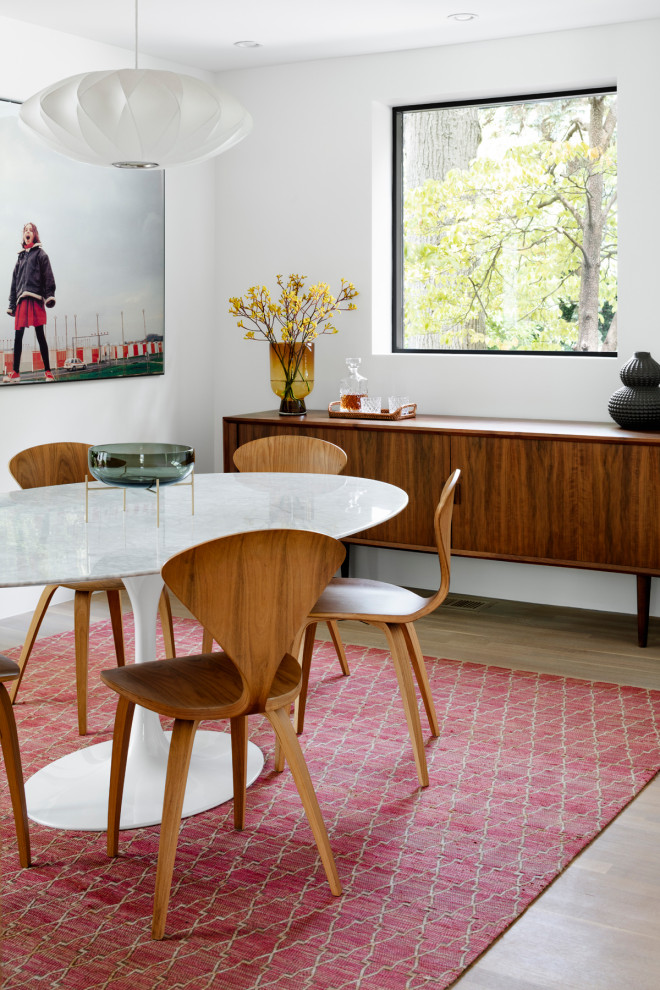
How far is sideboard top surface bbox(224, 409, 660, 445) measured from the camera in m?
3.99

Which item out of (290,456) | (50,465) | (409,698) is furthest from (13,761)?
(290,456)

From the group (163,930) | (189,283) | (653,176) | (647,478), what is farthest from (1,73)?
(163,930)

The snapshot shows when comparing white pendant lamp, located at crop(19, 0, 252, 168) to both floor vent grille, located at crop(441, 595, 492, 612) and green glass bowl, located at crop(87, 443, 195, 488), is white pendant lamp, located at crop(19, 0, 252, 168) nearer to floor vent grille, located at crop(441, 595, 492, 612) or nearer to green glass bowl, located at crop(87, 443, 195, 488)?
green glass bowl, located at crop(87, 443, 195, 488)

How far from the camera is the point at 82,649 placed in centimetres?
324

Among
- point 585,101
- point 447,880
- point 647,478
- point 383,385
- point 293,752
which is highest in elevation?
point 585,101

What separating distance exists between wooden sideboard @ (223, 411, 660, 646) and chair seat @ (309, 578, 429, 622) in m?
1.18

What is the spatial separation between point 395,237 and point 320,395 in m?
0.84

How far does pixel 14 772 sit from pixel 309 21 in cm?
329

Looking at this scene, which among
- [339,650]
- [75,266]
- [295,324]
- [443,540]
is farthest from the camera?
[295,324]

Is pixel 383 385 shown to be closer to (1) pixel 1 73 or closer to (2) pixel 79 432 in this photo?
(2) pixel 79 432

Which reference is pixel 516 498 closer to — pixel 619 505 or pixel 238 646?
pixel 619 505

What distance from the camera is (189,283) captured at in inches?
207

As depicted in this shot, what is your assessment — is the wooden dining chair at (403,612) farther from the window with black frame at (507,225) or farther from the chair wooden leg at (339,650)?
the window with black frame at (507,225)

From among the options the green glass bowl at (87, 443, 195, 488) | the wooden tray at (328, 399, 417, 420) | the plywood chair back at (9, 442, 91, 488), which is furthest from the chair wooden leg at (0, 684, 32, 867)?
the wooden tray at (328, 399, 417, 420)
